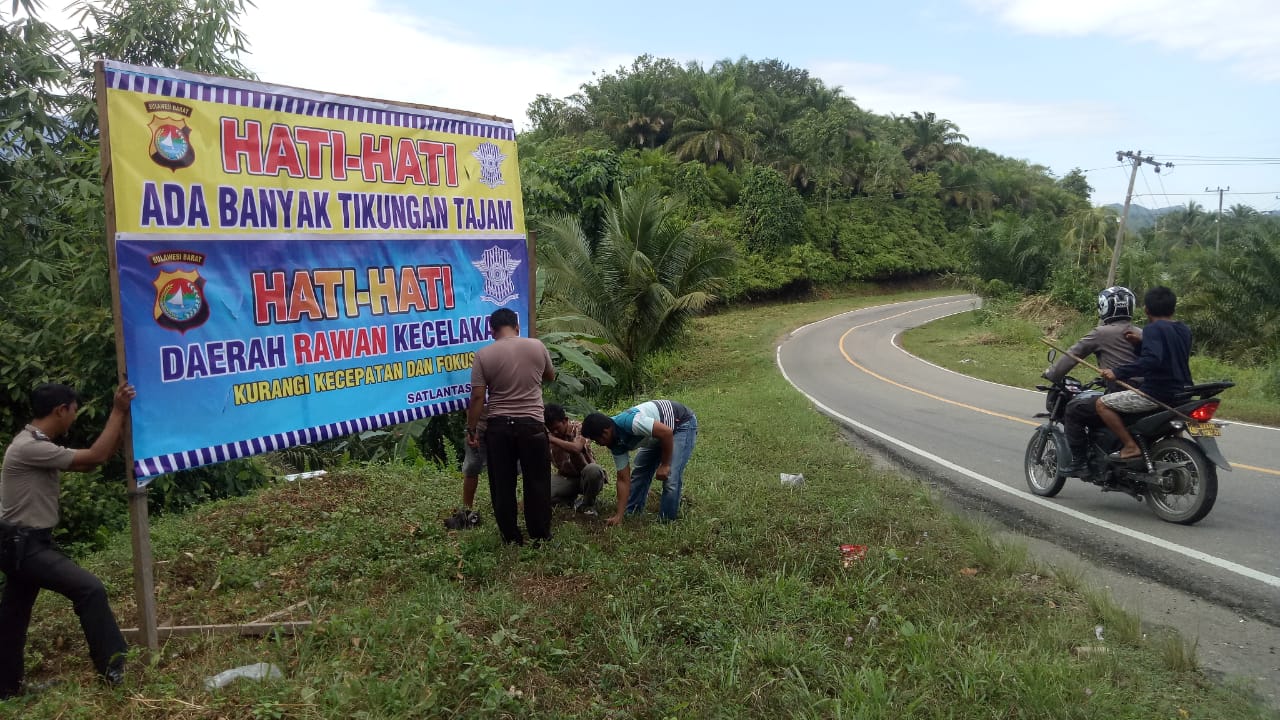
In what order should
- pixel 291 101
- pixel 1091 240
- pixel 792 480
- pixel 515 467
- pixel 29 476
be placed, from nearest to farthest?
pixel 29 476
pixel 291 101
pixel 515 467
pixel 792 480
pixel 1091 240

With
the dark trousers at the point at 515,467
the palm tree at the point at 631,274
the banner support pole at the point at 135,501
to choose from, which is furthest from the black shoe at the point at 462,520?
the palm tree at the point at 631,274

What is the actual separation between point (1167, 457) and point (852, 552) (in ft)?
9.73

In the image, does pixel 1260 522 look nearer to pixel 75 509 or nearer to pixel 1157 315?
pixel 1157 315

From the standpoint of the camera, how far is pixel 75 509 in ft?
23.2

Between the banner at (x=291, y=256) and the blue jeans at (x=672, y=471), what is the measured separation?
1.42 meters

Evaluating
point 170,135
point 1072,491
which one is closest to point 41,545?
point 170,135

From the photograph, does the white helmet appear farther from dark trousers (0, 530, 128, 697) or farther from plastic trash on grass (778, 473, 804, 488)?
dark trousers (0, 530, 128, 697)

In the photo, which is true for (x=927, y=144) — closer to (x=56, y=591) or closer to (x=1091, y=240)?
(x=1091, y=240)

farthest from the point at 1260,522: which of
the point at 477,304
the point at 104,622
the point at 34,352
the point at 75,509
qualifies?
the point at 34,352

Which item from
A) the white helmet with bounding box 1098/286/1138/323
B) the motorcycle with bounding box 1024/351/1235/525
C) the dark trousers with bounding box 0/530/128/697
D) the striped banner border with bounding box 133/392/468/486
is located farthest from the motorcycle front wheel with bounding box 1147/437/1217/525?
the dark trousers with bounding box 0/530/128/697

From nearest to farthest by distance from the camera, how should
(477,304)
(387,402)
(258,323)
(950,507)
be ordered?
(258,323), (387,402), (477,304), (950,507)

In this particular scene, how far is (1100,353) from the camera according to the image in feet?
23.1

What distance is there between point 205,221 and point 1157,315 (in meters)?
6.79

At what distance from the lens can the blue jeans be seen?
20.4ft
